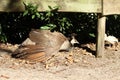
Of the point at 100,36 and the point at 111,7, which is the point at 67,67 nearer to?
the point at 100,36

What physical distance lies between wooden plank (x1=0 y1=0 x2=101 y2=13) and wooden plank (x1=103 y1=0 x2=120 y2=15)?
0.10 metres

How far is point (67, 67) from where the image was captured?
6699 mm

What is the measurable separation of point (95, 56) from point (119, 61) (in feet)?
1.49

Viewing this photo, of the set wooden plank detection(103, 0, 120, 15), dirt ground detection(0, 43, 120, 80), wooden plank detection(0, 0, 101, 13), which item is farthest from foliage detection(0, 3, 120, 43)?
wooden plank detection(103, 0, 120, 15)

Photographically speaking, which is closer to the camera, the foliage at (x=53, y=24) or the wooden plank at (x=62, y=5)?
the wooden plank at (x=62, y=5)

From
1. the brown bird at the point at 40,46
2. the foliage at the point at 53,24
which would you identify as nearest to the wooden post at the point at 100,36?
the brown bird at the point at 40,46

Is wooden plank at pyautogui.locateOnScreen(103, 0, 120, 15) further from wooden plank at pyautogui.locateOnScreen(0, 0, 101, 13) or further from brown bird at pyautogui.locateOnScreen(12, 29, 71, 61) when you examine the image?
brown bird at pyautogui.locateOnScreen(12, 29, 71, 61)

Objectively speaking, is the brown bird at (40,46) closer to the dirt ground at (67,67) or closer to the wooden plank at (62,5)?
the dirt ground at (67,67)

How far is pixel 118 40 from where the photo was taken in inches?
329

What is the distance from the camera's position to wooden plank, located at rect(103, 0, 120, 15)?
7.12 metres

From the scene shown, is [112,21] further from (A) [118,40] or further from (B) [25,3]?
(B) [25,3]

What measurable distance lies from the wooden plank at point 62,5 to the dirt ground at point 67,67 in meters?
0.80

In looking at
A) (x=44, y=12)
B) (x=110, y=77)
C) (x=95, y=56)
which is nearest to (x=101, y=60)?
(x=95, y=56)

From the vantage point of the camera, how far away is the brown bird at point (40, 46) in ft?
22.6
